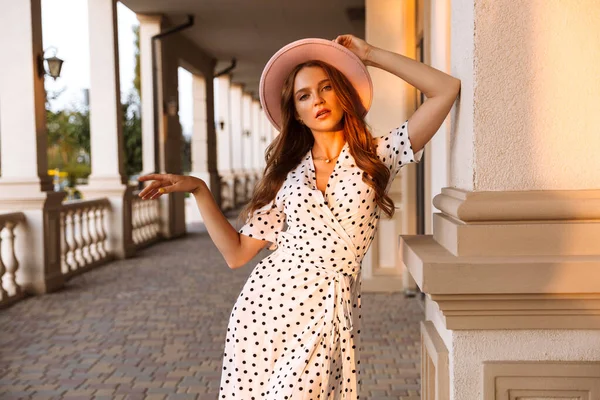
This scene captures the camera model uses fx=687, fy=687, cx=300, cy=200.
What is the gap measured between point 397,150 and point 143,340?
12.4ft

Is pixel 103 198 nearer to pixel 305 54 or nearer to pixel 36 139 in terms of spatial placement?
pixel 36 139

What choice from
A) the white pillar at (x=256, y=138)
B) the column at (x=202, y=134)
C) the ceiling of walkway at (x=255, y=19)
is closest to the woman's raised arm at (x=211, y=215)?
the ceiling of walkway at (x=255, y=19)

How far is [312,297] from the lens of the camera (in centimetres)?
197

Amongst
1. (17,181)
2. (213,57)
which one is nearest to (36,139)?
(17,181)

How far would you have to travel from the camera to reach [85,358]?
15.7 ft

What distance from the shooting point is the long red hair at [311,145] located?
2002mm

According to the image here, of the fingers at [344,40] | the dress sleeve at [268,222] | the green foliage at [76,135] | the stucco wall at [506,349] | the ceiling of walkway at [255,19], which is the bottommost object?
the stucco wall at [506,349]

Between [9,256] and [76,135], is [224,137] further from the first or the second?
[9,256]

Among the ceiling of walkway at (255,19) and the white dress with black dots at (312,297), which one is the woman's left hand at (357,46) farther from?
the ceiling of walkway at (255,19)

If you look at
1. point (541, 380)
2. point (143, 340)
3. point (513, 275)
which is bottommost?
point (143, 340)

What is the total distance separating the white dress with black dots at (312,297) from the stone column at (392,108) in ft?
15.6

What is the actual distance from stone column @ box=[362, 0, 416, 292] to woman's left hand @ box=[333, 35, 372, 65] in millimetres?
4682

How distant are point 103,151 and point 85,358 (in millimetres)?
5526

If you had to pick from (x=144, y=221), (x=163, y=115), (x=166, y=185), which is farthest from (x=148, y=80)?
(x=166, y=185)
